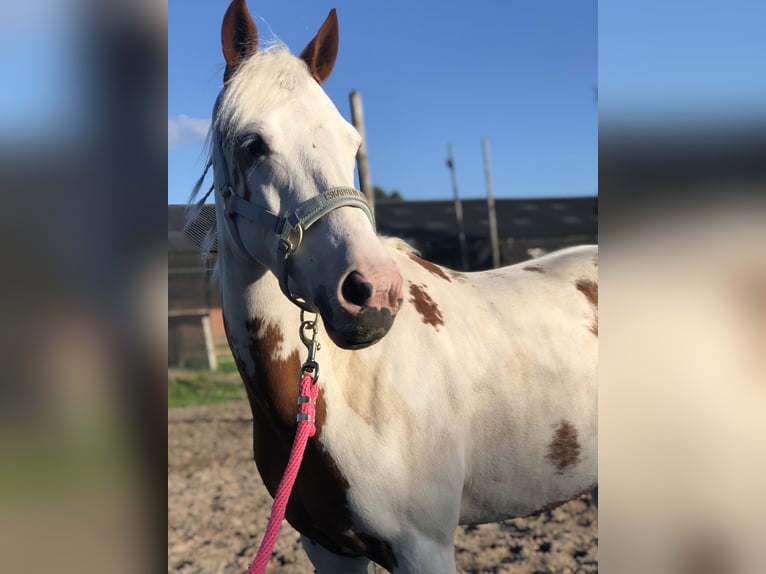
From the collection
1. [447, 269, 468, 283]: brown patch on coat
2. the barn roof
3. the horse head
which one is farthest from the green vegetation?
the horse head

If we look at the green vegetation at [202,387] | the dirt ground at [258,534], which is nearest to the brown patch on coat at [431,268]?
the dirt ground at [258,534]

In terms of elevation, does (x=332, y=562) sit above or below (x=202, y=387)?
above

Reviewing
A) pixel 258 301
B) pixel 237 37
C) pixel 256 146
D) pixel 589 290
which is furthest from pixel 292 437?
pixel 589 290

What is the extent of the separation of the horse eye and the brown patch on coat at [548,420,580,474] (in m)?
1.43

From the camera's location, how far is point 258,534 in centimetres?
381

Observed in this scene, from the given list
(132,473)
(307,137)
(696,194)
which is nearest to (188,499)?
(307,137)

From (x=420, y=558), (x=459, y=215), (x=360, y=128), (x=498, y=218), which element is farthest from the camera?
(x=498, y=218)

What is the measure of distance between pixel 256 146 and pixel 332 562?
145cm

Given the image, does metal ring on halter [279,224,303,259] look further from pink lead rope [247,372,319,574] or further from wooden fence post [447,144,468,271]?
wooden fence post [447,144,468,271]

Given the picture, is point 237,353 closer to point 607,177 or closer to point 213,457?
point 607,177

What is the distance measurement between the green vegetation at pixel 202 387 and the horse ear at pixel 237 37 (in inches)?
292

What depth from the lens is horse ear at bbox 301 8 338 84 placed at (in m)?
1.73

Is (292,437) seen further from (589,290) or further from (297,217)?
(589,290)

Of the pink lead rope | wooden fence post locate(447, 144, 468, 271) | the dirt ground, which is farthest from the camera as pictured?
wooden fence post locate(447, 144, 468, 271)
